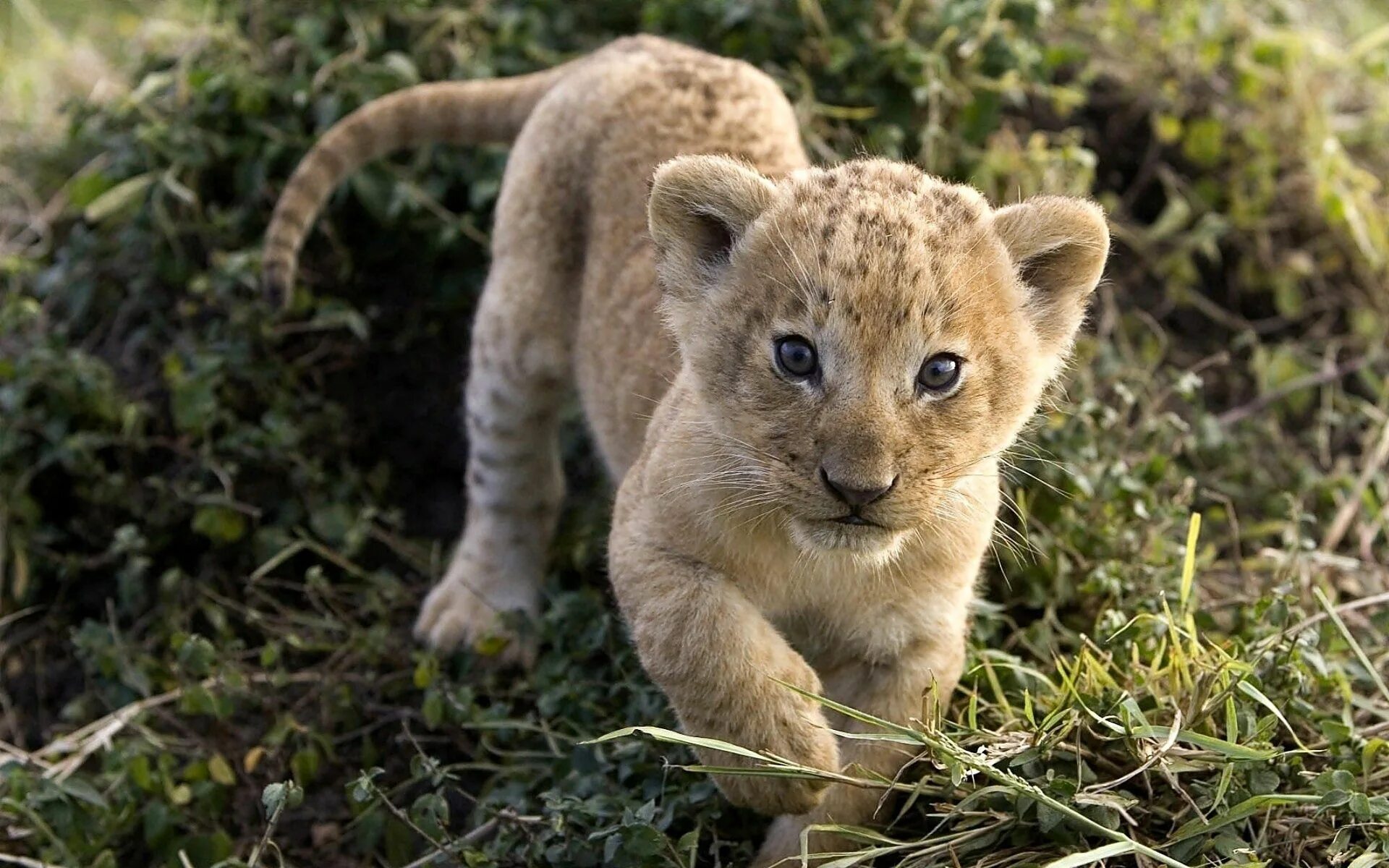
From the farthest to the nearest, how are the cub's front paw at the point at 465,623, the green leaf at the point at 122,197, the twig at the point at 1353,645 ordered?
the green leaf at the point at 122,197
the cub's front paw at the point at 465,623
the twig at the point at 1353,645

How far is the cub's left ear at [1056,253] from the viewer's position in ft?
11.6

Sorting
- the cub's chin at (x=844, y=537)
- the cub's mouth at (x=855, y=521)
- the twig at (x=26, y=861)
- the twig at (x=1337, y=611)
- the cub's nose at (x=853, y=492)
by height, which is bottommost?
the twig at (x=26, y=861)

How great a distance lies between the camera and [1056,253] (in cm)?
361

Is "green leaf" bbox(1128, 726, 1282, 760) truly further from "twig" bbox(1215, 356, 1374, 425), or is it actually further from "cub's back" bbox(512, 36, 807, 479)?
"twig" bbox(1215, 356, 1374, 425)

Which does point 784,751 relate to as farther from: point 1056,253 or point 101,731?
point 101,731

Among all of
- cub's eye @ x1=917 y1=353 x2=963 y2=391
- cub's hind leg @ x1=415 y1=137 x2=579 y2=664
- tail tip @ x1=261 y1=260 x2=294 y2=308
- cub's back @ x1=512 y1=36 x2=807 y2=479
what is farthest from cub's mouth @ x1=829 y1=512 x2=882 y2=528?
tail tip @ x1=261 y1=260 x2=294 y2=308

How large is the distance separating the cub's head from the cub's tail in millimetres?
2018

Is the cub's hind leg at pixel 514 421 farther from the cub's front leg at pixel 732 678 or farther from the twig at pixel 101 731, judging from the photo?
the cub's front leg at pixel 732 678

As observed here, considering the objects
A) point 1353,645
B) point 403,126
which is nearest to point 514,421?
point 403,126

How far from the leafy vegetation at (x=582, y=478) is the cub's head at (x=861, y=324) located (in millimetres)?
548

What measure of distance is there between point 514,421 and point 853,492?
216 centimetres

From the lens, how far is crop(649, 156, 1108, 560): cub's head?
3.23 m

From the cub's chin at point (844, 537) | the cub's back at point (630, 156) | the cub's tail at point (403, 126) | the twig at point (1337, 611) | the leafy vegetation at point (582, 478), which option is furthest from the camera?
the cub's tail at point (403, 126)

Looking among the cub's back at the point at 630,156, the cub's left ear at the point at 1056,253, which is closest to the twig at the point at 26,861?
the cub's back at the point at 630,156
